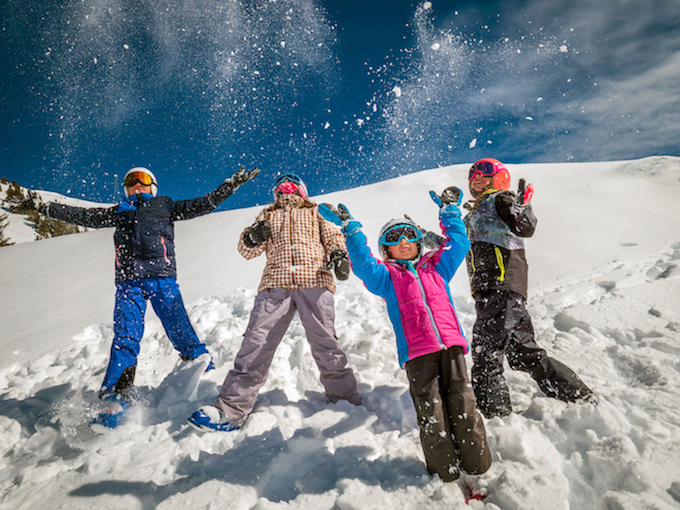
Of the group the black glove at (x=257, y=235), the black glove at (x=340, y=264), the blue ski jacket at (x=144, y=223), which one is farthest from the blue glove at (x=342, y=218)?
Result: the blue ski jacket at (x=144, y=223)

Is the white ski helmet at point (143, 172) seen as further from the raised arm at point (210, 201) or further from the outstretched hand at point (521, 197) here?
Answer: the outstretched hand at point (521, 197)

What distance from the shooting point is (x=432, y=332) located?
189cm

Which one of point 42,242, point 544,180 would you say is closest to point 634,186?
point 544,180

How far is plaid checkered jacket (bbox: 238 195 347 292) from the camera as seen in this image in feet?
8.21

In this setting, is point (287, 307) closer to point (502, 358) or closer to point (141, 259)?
point (141, 259)

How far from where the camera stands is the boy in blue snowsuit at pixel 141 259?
8.47ft

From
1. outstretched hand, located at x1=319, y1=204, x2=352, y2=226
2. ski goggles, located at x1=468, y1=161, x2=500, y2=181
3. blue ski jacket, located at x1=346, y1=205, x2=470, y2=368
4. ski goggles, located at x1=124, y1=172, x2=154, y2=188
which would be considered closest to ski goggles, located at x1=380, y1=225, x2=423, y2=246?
blue ski jacket, located at x1=346, y1=205, x2=470, y2=368

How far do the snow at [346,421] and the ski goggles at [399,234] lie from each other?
1209 mm

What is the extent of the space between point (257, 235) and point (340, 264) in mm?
745

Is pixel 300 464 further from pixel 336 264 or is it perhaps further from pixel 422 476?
pixel 336 264

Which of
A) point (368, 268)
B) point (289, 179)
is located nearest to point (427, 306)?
point (368, 268)

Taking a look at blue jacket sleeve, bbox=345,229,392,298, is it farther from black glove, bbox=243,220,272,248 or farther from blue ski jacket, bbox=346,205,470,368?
black glove, bbox=243,220,272,248

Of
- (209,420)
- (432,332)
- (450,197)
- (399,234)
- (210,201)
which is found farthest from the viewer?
(210,201)

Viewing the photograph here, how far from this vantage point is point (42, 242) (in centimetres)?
1294
